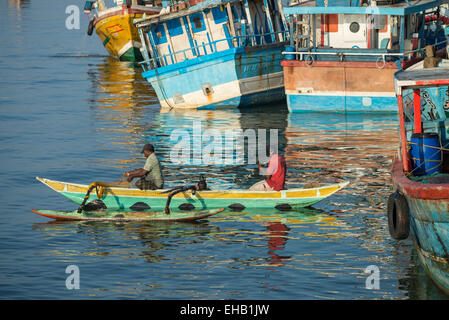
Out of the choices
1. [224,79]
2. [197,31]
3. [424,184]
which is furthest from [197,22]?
[424,184]

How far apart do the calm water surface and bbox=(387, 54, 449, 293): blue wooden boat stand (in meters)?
0.91

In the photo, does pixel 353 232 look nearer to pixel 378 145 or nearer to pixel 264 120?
pixel 378 145

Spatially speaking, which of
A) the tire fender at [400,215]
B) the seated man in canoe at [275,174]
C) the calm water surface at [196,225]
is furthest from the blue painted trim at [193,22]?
the tire fender at [400,215]

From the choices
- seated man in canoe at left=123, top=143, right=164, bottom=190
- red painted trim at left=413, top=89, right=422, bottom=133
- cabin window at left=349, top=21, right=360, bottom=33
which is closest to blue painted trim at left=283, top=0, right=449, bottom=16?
cabin window at left=349, top=21, right=360, bottom=33

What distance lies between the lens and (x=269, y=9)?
109ft

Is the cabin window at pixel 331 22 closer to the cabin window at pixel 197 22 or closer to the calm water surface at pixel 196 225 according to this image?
the calm water surface at pixel 196 225

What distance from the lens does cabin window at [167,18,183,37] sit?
3133cm

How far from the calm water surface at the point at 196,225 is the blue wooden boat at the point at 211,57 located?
2.50 ft

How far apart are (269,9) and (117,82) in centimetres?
1074

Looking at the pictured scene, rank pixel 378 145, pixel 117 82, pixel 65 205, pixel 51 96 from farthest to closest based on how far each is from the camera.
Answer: pixel 117 82, pixel 51 96, pixel 378 145, pixel 65 205

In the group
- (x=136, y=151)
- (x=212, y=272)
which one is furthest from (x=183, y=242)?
(x=136, y=151)

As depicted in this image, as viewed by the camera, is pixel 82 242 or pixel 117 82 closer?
pixel 82 242
